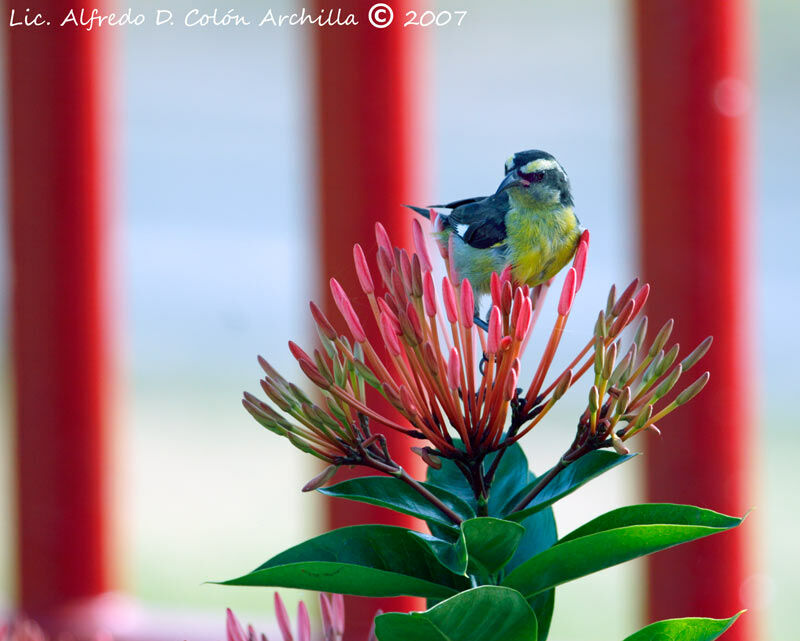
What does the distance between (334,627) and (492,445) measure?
123mm

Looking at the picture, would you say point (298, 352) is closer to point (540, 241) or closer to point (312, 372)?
point (312, 372)

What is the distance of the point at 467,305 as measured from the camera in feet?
1.28

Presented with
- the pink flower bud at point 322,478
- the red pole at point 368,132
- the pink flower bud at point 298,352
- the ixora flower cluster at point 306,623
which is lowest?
the ixora flower cluster at point 306,623

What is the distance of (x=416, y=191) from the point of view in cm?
132

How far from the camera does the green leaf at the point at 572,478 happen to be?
404 millimetres

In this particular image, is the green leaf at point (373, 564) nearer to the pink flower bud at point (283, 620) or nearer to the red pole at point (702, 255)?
the pink flower bud at point (283, 620)

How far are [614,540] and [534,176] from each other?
154 mm

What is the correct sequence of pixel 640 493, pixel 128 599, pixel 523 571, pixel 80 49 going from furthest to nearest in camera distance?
pixel 128 599 → pixel 80 49 → pixel 640 493 → pixel 523 571

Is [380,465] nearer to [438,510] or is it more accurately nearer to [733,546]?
[438,510]

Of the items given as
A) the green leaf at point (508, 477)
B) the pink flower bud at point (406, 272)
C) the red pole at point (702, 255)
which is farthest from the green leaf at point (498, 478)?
the red pole at point (702, 255)

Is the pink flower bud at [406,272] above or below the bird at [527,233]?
below

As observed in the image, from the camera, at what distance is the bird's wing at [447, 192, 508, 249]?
44 centimetres

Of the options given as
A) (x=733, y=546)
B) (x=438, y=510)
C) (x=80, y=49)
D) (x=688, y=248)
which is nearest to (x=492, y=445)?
(x=438, y=510)

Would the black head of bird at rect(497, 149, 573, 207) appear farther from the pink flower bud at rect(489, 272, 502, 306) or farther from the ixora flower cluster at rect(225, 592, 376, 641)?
the ixora flower cluster at rect(225, 592, 376, 641)
